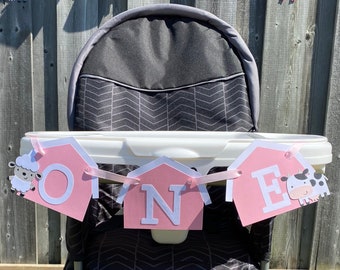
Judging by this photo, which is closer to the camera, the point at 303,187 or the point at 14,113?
the point at 303,187

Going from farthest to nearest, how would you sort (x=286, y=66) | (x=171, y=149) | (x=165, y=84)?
(x=286, y=66) < (x=165, y=84) < (x=171, y=149)

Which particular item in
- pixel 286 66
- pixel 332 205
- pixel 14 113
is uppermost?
pixel 286 66

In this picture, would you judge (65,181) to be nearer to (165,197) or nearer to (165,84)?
(165,197)

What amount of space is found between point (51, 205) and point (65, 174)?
2.4 inches

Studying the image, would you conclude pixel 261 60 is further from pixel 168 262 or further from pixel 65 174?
pixel 65 174

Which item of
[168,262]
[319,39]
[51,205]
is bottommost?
[168,262]

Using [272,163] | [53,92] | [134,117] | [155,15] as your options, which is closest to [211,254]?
A: [272,163]

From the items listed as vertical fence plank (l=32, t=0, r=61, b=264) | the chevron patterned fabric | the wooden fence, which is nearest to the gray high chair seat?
the chevron patterned fabric

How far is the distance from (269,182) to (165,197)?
19cm

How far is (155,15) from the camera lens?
4.24 ft

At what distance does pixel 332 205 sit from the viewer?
5.60 ft

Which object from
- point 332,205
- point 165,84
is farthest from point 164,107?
point 332,205

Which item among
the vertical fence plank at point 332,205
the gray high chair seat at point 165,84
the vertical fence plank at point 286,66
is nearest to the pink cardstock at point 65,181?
the gray high chair seat at point 165,84

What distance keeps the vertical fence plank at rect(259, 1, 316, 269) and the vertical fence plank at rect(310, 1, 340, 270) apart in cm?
9
